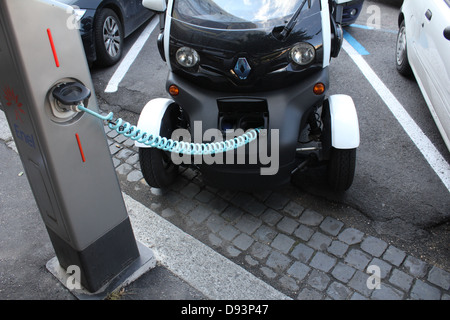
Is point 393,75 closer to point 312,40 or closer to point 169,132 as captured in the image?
point 312,40

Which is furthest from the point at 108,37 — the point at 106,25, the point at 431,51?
the point at 431,51

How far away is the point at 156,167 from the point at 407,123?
283 centimetres

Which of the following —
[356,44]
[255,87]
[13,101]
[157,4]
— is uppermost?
[13,101]

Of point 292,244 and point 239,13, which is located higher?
point 239,13

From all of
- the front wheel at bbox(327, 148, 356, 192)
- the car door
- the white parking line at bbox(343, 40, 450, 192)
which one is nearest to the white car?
the car door

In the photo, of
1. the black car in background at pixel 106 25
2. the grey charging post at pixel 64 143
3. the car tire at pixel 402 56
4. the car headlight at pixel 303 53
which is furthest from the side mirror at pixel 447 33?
the black car in background at pixel 106 25

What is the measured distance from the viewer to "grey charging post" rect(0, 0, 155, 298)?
83.8 inches

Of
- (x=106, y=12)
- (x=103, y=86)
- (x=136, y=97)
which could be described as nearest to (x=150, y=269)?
(x=136, y=97)

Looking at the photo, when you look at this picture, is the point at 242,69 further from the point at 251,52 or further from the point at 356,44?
the point at 356,44

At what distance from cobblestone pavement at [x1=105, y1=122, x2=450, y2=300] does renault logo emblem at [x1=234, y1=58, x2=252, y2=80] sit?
1.12 metres

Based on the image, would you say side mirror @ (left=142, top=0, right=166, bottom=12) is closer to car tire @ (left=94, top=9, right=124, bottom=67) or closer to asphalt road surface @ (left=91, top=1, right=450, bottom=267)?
asphalt road surface @ (left=91, top=1, right=450, bottom=267)

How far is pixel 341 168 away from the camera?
363 cm

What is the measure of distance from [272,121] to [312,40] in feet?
2.34

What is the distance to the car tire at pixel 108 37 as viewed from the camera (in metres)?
5.71
